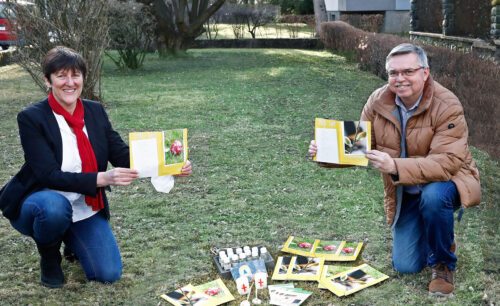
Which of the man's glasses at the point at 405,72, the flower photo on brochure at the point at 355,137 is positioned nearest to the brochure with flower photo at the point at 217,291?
the flower photo on brochure at the point at 355,137

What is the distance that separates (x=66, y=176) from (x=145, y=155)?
1.54 ft

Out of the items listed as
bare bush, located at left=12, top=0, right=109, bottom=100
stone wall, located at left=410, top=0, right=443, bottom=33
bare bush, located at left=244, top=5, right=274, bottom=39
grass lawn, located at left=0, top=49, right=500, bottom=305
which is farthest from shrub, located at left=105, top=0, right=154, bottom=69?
bare bush, located at left=244, top=5, right=274, bottom=39

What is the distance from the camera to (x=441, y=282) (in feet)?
Result: 11.7

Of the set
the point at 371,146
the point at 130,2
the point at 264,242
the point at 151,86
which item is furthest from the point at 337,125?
the point at 130,2

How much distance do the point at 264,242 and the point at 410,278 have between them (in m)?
1.14

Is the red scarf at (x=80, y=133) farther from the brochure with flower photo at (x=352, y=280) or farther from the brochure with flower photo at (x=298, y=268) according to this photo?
the brochure with flower photo at (x=352, y=280)

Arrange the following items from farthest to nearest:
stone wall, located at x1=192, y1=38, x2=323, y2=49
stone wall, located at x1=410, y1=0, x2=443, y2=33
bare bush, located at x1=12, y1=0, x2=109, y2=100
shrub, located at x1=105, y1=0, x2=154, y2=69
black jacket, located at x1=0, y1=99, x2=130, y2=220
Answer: stone wall, located at x1=192, y1=38, x2=323, y2=49 → stone wall, located at x1=410, y1=0, x2=443, y2=33 → shrub, located at x1=105, y1=0, x2=154, y2=69 → bare bush, located at x1=12, y1=0, x2=109, y2=100 → black jacket, located at x1=0, y1=99, x2=130, y2=220

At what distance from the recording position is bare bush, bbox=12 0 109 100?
9.96m

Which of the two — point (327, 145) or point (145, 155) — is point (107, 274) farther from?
point (327, 145)

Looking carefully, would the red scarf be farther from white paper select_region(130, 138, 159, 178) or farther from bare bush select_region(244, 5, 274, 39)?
bare bush select_region(244, 5, 274, 39)

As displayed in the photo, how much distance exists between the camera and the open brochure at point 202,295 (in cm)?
351

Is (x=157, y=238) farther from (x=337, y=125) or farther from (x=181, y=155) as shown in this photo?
(x=337, y=125)

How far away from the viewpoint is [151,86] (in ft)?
46.0

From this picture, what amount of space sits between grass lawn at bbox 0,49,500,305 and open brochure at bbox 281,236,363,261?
0.29 ft
